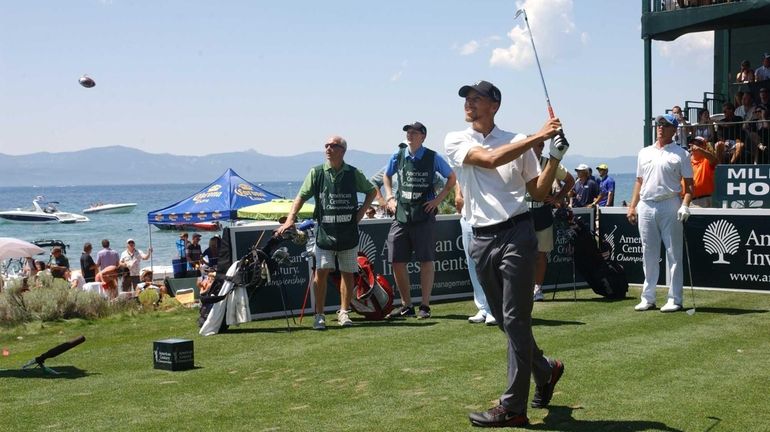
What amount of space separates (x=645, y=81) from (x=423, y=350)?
12923 millimetres

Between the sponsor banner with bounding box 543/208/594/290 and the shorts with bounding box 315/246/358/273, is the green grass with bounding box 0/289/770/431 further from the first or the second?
the sponsor banner with bounding box 543/208/594/290

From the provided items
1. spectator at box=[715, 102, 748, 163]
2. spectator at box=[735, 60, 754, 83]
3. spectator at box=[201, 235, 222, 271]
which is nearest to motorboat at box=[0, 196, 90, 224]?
spectator at box=[201, 235, 222, 271]

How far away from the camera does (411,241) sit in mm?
11273

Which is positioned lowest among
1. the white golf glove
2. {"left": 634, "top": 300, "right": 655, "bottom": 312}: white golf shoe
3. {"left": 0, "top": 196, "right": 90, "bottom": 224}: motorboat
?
{"left": 0, "top": 196, "right": 90, "bottom": 224}: motorboat

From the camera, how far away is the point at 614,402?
6559 mm

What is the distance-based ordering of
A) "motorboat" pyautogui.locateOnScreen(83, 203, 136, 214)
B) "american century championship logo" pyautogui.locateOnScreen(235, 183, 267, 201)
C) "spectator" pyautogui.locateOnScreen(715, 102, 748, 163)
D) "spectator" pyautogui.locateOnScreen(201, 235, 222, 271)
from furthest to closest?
"motorboat" pyautogui.locateOnScreen(83, 203, 136, 214) < "american century championship logo" pyautogui.locateOnScreen(235, 183, 267, 201) < "spectator" pyautogui.locateOnScreen(201, 235, 222, 271) < "spectator" pyautogui.locateOnScreen(715, 102, 748, 163)

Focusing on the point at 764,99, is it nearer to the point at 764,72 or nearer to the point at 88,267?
the point at 764,72

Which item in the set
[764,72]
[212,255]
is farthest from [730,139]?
[212,255]

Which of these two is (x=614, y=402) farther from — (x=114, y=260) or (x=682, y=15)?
(x=114, y=260)

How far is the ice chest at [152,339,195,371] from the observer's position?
8.28 meters

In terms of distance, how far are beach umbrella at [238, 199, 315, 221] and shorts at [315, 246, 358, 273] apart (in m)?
16.3

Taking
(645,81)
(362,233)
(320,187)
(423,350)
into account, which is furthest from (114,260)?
(423,350)

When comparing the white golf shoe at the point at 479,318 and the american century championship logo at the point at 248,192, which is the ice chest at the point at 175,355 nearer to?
the white golf shoe at the point at 479,318

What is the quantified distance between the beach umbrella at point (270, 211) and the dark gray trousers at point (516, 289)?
2105 centimetres
